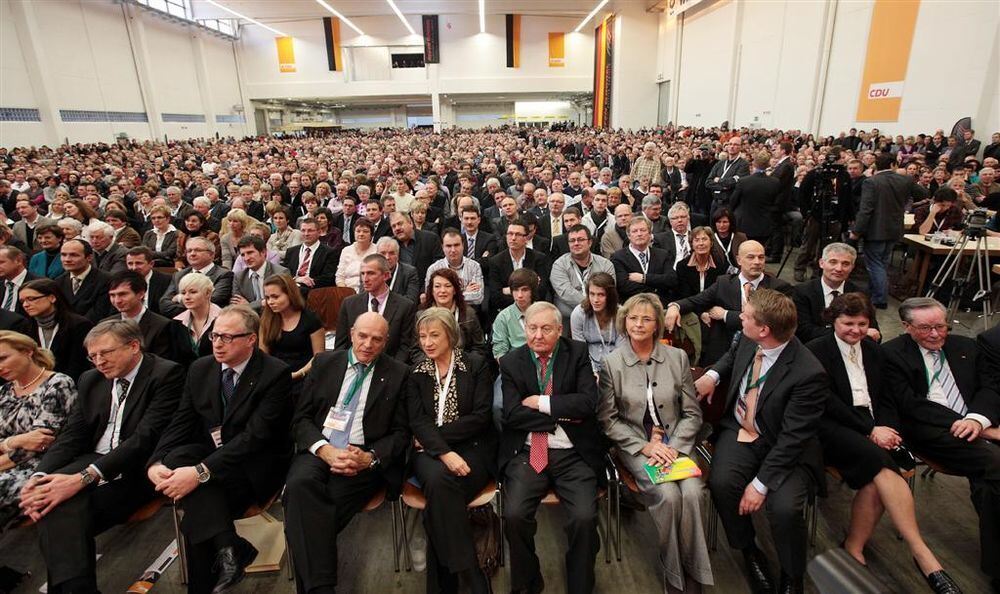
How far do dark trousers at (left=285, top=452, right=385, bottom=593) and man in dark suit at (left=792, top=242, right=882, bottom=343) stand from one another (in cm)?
273

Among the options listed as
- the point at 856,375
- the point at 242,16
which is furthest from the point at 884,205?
the point at 242,16

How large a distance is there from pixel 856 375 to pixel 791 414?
0.60m

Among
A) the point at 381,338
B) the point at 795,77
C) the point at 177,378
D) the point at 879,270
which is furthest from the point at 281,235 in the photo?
the point at 795,77

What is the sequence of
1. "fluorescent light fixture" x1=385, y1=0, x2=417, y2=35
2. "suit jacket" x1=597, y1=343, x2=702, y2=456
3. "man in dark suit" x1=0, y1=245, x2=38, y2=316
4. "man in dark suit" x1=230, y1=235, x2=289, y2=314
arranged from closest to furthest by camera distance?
"suit jacket" x1=597, y1=343, x2=702, y2=456
"man in dark suit" x1=0, y1=245, x2=38, y2=316
"man in dark suit" x1=230, y1=235, x2=289, y2=314
"fluorescent light fixture" x1=385, y1=0, x2=417, y2=35

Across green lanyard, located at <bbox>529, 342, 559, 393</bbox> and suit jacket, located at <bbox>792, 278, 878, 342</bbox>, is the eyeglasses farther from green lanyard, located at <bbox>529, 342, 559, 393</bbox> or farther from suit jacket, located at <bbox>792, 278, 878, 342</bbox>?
suit jacket, located at <bbox>792, 278, 878, 342</bbox>

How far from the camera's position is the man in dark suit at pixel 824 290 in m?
2.82

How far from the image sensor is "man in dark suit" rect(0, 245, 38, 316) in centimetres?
341

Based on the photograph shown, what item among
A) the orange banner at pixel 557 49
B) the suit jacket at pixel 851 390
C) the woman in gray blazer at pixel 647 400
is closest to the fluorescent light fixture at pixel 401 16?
the orange banner at pixel 557 49

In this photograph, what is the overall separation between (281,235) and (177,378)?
10.4ft

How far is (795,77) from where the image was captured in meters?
13.5

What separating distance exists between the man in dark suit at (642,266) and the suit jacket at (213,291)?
3130mm

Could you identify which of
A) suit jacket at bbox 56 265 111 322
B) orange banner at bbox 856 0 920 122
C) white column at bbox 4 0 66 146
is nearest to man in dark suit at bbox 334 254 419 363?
suit jacket at bbox 56 265 111 322

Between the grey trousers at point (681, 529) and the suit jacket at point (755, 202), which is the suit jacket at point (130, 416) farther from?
the suit jacket at point (755, 202)

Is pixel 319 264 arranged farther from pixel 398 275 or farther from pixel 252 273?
pixel 398 275
